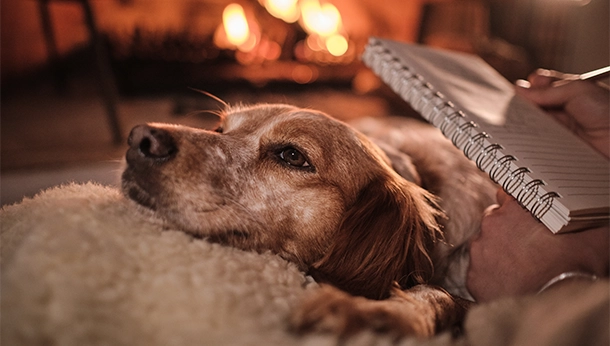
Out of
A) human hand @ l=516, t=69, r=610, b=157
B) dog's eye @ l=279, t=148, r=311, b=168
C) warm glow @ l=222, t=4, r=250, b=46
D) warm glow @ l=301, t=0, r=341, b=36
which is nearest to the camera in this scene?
dog's eye @ l=279, t=148, r=311, b=168

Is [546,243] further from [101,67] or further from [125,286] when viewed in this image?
[101,67]

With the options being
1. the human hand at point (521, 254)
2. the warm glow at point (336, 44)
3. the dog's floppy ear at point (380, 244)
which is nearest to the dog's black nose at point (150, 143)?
the dog's floppy ear at point (380, 244)

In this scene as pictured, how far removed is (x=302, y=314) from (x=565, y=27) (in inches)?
250

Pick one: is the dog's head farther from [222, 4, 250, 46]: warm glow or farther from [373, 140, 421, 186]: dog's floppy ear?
[222, 4, 250, 46]: warm glow

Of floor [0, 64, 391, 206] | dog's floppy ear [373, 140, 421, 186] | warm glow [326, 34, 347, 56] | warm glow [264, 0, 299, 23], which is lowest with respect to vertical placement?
floor [0, 64, 391, 206]

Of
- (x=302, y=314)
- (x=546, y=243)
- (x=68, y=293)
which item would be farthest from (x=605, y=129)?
(x=68, y=293)

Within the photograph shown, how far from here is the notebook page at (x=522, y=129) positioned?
1076 millimetres

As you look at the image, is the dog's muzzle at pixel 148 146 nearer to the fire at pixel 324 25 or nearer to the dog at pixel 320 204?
Answer: the dog at pixel 320 204

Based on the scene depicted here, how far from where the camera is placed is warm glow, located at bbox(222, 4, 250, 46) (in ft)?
18.3

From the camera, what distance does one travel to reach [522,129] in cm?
136

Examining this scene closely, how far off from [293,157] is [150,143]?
48 centimetres

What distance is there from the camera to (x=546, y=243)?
112cm

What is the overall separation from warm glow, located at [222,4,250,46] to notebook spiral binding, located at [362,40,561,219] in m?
4.34

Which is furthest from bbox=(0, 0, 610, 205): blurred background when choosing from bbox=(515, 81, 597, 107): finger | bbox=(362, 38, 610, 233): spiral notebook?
bbox=(362, 38, 610, 233): spiral notebook
